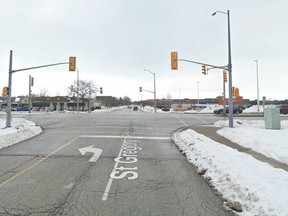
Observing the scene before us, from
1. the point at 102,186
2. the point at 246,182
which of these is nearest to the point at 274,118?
the point at 246,182

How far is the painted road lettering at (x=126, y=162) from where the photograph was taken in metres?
7.37

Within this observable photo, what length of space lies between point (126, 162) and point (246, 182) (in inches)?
180

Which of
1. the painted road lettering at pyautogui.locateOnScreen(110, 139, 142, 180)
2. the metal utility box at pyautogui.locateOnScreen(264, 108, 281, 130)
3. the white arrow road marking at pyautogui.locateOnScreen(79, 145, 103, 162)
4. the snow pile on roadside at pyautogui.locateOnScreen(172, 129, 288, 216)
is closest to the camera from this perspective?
the snow pile on roadside at pyautogui.locateOnScreen(172, 129, 288, 216)

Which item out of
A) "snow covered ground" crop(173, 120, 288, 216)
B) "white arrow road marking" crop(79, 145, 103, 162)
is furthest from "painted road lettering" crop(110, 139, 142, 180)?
"snow covered ground" crop(173, 120, 288, 216)

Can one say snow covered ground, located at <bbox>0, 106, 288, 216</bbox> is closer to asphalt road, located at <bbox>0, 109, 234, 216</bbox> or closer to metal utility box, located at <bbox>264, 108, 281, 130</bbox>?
asphalt road, located at <bbox>0, 109, 234, 216</bbox>

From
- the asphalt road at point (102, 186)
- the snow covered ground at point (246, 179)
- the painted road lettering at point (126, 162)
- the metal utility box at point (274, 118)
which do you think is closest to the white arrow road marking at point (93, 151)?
the asphalt road at point (102, 186)

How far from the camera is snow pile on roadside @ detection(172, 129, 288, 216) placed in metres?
4.66

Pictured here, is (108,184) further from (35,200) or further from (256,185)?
(256,185)

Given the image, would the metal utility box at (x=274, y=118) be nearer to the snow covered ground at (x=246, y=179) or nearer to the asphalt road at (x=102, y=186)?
the snow covered ground at (x=246, y=179)

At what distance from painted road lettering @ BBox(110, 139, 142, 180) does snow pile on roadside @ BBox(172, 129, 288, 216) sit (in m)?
2.11

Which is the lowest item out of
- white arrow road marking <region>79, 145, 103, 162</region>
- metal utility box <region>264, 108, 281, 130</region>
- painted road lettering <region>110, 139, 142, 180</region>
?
painted road lettering <region>110, 139, 142, 180</region>

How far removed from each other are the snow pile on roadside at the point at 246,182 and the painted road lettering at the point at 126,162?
2.11m

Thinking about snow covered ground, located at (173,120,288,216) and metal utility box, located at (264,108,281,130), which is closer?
snow covered ground, located at (173,120,288,216)

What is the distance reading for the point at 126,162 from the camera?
30.4 ft
